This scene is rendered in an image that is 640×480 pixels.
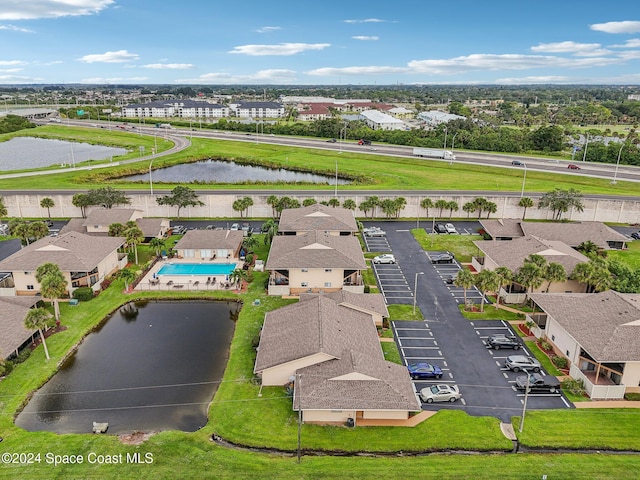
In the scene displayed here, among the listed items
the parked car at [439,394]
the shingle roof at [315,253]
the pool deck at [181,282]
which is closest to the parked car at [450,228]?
the shingle roof at [315,253]

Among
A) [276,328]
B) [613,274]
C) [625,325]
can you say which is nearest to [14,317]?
[276,328]

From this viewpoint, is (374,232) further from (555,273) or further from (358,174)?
(358,174)

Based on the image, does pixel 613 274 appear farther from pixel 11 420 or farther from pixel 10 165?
pixel 10 165

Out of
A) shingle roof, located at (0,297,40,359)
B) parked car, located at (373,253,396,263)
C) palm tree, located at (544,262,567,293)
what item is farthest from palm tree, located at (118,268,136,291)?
palm tree, located at (544,262,567,293)

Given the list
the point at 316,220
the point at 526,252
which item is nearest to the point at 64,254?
the point at 316,220

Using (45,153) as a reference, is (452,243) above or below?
below

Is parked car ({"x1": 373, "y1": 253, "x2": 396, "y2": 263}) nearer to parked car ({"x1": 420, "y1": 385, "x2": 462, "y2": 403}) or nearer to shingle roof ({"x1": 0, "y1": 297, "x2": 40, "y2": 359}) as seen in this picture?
parked car ({"x1": 420, "y1": 385, "x2": 462, "y2": 403})
